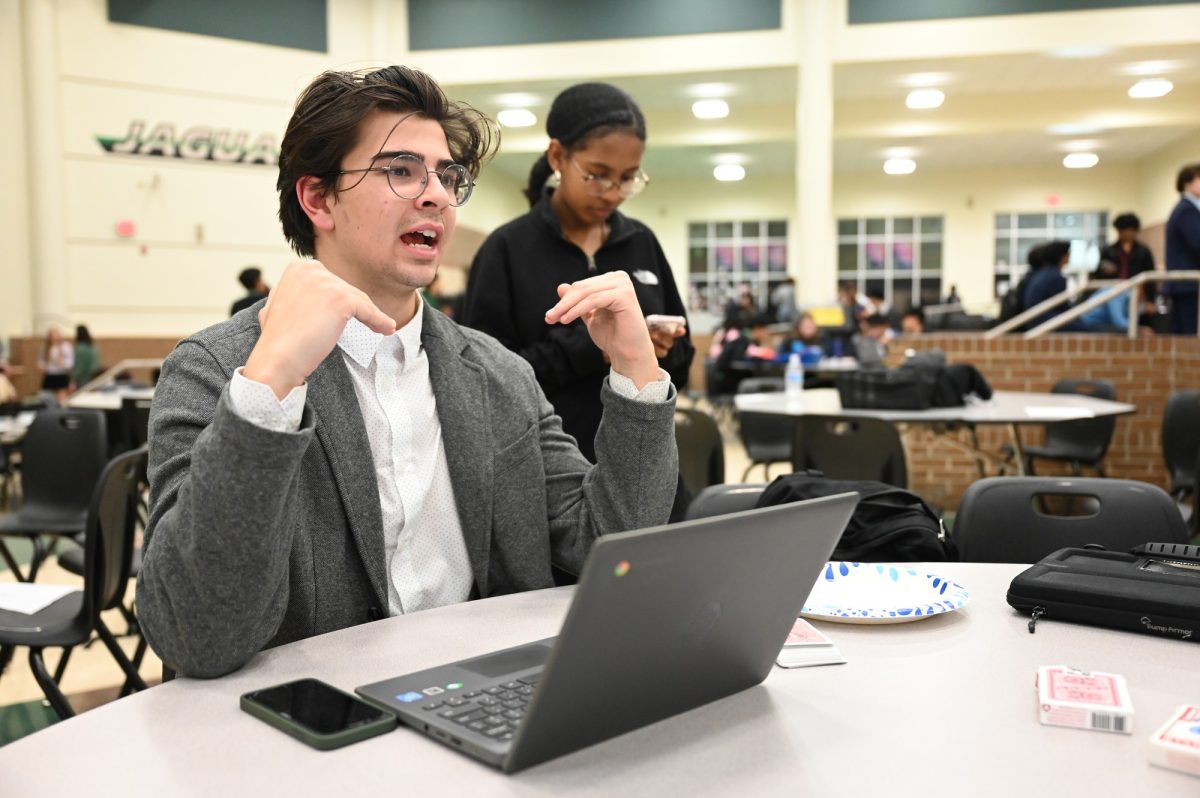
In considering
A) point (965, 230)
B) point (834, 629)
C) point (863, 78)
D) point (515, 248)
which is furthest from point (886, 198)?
point (834, 629)

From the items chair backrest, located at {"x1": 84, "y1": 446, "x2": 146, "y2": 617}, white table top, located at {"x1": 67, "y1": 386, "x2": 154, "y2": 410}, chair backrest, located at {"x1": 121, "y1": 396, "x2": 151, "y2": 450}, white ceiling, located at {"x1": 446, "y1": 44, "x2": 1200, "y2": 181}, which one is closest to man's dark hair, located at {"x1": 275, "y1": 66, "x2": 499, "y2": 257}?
chair backrest, located at {"x1": 84, "y1": 446, "x2": 146, "y2": 617}

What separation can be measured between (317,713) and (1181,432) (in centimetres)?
437

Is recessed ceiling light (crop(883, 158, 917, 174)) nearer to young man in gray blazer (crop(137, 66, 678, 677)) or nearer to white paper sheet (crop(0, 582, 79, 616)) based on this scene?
white paper sheet (crop(0, 582, 79, 616))

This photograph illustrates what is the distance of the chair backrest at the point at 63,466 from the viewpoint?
3.97m

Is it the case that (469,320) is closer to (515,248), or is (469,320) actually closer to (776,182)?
(515,248)

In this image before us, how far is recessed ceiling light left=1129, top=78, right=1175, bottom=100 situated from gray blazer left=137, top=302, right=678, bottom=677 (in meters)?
12.9

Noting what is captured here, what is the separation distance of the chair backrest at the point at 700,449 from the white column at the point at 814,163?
7.62m

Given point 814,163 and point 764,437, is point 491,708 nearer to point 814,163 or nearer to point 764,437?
point 764,437

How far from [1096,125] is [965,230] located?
14.7 ft

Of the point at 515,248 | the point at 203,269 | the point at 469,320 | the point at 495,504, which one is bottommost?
the point at 495,504

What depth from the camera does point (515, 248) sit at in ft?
7.73

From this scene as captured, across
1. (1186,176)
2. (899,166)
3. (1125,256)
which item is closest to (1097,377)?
(1186,176)

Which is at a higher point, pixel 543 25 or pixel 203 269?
pixel 543 25

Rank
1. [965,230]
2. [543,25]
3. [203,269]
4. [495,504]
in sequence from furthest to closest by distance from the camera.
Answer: [965,230]
[203,269]
[543,25]
[495,504]
